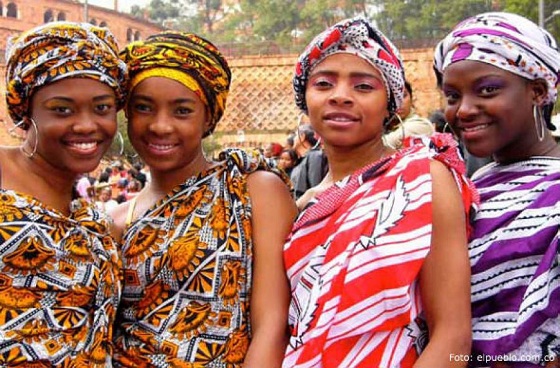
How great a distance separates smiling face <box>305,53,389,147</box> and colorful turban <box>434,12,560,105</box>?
26cm

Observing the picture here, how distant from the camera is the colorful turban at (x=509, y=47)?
2279 millimetres

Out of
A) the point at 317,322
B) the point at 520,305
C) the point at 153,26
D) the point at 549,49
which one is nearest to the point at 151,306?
the point at 317,322

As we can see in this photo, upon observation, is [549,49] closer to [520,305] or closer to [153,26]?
[520,305]

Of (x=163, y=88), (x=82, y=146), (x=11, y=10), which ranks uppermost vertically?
(x=11, y=10)

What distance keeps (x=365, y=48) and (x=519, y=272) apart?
2.92 feet

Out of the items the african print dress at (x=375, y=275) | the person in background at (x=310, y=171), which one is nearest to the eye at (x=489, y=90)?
the african print dress at (x=375, y=275)

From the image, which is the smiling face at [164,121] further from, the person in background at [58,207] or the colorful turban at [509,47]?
the colorful turban at [509,47]

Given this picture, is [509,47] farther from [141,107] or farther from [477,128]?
[141,107]

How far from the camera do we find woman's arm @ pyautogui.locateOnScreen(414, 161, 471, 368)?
2047mm

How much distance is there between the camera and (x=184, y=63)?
8.34ft

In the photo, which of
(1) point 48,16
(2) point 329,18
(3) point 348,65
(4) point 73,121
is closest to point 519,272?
(3) point 348,65

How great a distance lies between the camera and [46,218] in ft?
7.66

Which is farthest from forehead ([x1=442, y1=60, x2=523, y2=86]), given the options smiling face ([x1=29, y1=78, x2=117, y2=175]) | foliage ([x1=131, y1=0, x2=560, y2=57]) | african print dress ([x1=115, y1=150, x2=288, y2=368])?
foliage ([x1=131, y1=0, x2=560, y2=57])

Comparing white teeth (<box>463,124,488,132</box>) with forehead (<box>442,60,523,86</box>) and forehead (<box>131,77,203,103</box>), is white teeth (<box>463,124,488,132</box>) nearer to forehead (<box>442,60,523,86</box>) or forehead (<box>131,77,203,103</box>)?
forehead (<box>442,60,523,86</box>)
